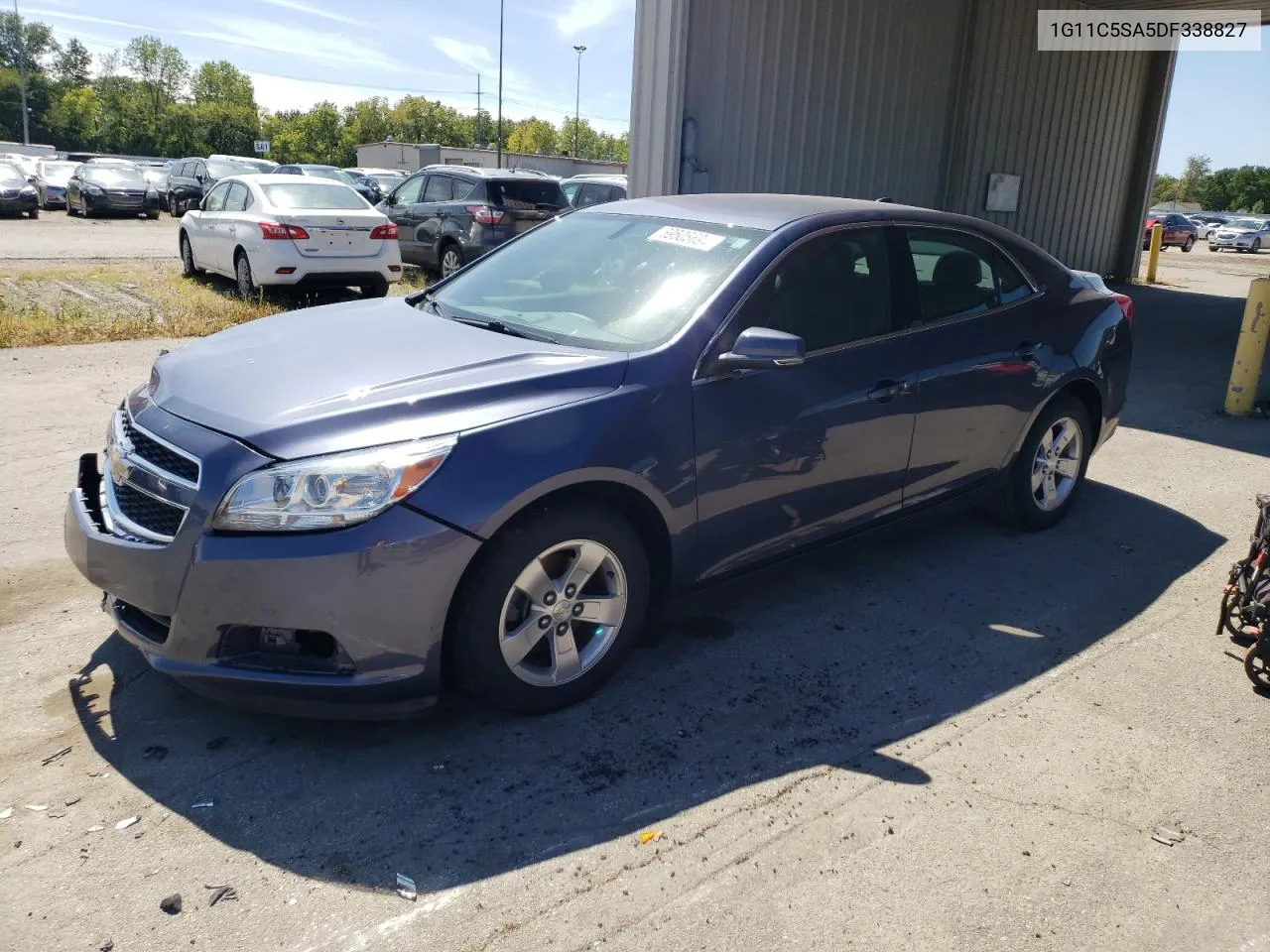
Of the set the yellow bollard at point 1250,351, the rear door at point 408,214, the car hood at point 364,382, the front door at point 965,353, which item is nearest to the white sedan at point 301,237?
the rear door at point 408,214

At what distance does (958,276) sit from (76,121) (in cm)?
10824

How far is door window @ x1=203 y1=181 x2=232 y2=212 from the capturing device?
42.0 ft

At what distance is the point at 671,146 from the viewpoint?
1033 cm

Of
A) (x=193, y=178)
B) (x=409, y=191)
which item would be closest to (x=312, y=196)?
(x=409, y=191)

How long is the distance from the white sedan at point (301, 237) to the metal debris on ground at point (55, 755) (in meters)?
8.97

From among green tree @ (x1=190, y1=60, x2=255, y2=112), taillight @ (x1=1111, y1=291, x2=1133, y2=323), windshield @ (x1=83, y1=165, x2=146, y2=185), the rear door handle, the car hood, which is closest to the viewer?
Result: the car hood

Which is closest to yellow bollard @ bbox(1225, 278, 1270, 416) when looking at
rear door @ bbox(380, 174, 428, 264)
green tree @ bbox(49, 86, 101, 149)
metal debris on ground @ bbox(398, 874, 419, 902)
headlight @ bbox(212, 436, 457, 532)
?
headlight @ bbox(212, 436, 457, 532)

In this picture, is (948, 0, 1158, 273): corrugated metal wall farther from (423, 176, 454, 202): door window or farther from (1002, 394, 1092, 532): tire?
(1002, 394, 1092, 532): tire

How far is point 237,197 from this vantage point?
12.4m

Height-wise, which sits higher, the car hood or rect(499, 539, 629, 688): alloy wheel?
the car hood

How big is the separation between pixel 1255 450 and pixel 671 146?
6.04 meters

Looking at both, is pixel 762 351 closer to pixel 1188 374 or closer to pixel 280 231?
pixel 1188 374

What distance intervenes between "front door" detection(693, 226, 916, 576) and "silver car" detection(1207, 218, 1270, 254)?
1729 inches

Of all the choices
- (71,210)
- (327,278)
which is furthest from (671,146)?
(71,210)
